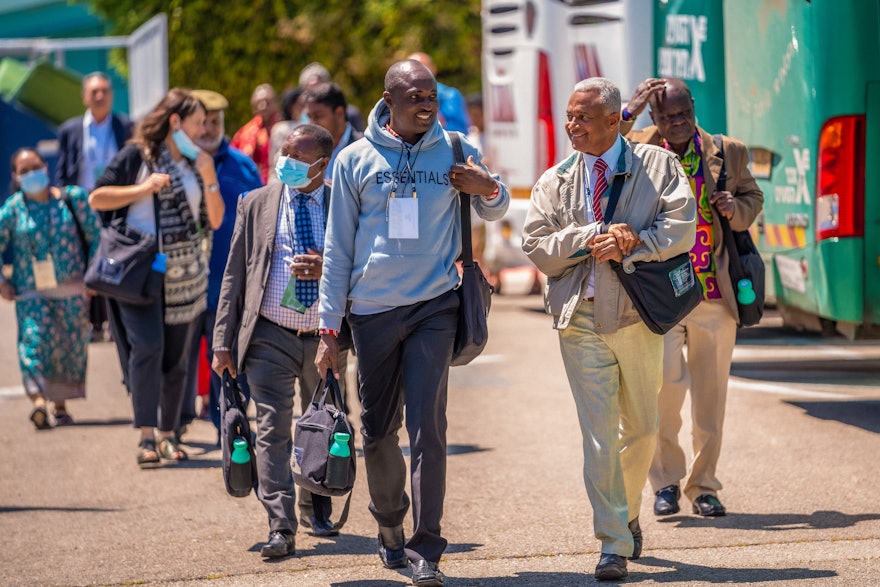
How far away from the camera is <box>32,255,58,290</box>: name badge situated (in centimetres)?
980

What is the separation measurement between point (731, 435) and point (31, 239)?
15.3 feet

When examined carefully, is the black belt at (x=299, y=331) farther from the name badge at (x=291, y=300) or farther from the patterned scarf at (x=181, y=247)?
the patterned scarf at (x=181, y=247)

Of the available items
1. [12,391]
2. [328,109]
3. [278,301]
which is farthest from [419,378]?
[12,391]

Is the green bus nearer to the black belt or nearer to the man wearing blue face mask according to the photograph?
the man wearing blue face mask

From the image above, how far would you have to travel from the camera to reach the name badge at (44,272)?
32.2 feet

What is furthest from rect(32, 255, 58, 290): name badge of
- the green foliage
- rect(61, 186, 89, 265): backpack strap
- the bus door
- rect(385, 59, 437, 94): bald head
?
the green foliage

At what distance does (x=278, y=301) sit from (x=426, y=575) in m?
1.45

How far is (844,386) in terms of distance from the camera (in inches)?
388

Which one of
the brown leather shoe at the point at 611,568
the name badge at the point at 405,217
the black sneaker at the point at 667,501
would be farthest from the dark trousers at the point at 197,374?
the brown leather shoe at the point at 611,568

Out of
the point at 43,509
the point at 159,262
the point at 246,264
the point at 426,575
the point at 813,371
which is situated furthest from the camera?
the point at 813,371

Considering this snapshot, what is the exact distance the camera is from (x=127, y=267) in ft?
26.7

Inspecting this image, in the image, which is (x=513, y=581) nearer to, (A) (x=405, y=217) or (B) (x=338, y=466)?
(B) (x=338, y=466)

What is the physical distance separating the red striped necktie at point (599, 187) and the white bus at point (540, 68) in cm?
525

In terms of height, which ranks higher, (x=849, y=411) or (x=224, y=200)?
(x=224, y=200)
